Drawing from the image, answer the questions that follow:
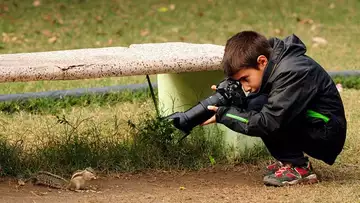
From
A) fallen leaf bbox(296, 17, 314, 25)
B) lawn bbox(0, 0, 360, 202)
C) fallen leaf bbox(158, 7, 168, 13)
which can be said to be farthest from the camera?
fallen leaf bbox(158, 7, 168, 13)

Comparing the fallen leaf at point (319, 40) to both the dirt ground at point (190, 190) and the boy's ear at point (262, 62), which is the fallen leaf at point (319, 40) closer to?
the dirt ground at point (190, 190)

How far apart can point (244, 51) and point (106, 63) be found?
729 mm

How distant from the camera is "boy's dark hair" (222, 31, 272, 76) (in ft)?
15.6

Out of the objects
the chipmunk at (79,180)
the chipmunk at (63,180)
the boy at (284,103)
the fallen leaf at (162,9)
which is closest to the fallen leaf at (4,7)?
the fallen leaf at (162,9)

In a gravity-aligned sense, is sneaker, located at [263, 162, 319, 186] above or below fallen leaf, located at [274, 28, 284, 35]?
below

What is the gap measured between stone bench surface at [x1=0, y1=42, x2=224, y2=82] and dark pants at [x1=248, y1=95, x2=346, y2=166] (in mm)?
413

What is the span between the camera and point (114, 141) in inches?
218

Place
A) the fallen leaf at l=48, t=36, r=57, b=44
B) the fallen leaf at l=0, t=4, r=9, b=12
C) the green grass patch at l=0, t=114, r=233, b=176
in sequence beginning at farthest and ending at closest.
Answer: the fallen leaf at l=0, t=4, r=9, b=12 → the fallen leaf at l=48, t=36, r=57, b=44 → the green grass patch at l=0, t=114, r=233, b=176

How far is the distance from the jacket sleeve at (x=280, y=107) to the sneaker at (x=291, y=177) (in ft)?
0.98

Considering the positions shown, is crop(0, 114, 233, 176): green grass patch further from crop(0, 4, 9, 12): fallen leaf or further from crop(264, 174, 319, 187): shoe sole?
crop(0, 4, 9, 12): fallen leaf

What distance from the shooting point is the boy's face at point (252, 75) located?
189 inches

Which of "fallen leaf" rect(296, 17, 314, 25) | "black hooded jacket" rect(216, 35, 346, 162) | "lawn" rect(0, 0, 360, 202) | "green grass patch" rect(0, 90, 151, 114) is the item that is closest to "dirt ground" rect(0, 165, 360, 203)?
"black hooded jacket" rect(216, 35, 346, 162)

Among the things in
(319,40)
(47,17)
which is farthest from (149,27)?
(319,40)

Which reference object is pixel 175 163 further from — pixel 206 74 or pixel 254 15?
pixel 254 15
